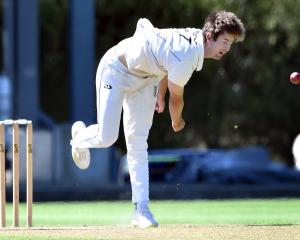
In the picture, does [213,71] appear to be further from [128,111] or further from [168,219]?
[128,111]

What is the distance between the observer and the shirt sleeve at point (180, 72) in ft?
25.2

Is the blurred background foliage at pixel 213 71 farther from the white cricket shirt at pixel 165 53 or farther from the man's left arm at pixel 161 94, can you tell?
the white cricket shirt at pixel 165 53

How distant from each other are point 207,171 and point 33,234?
45.0 ft

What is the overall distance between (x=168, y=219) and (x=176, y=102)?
2.70 metres

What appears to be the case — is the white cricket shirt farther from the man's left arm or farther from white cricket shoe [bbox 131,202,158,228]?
white cricket shoe [bbox 131,202,158,228]

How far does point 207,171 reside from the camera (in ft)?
69.6

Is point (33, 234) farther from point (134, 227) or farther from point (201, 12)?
point (201, 12)

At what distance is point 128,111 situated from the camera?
8266mm

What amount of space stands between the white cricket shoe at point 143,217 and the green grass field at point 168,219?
0.26 ft

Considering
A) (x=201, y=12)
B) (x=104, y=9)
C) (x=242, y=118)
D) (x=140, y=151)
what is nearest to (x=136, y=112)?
(x=140, y=151)

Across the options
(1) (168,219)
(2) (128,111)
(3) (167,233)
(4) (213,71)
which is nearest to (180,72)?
(2) (128,111)

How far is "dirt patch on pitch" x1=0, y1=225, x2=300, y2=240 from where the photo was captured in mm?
7297

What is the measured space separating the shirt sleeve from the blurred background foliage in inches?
763

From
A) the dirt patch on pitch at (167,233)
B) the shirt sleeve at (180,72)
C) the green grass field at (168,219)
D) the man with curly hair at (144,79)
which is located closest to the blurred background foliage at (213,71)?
the green grass field at (168,219)
